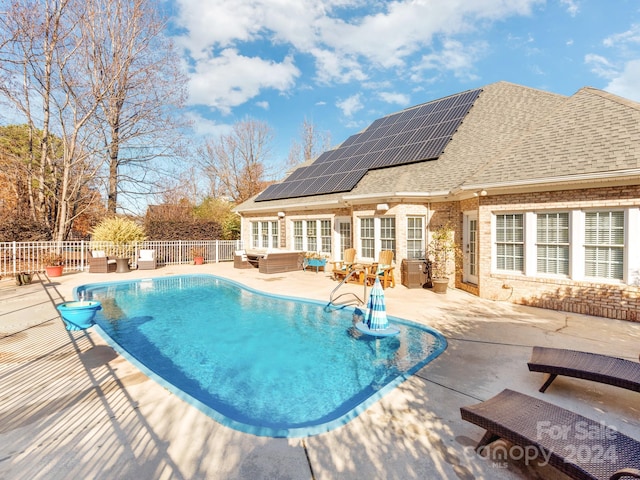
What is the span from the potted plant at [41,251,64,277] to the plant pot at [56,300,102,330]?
10.1 meters

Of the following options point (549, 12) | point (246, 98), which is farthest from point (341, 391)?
point (246, 98)

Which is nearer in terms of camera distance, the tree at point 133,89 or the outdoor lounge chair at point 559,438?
the outdoor lounge chair at point 559,438

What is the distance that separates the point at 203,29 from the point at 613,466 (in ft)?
63.6

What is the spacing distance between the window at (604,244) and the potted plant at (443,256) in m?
3.52

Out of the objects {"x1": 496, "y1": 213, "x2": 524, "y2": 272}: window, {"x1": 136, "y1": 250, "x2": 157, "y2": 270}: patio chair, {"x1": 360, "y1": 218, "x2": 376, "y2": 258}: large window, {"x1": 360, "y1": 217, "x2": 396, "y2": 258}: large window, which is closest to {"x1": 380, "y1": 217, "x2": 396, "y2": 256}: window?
{"x1": 360, "y1": 217, "x2": 396, "y2": 258}: large window

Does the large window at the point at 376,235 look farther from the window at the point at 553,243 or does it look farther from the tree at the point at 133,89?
the tree at the point at 133,89

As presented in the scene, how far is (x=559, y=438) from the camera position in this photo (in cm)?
244

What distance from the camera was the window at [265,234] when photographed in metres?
17.8

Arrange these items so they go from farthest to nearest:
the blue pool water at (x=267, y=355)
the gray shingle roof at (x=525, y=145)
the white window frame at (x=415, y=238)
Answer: the white window frame at (x=415, y=238) → the gray shingle roof at (x=525, y=145) → the blue pool water at (x=267, y=355)

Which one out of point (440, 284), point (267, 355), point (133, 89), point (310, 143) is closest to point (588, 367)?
point (267, 355)

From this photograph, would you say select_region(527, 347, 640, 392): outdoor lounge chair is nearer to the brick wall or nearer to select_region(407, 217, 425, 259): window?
the brick wall

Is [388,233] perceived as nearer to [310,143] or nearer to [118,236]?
[118,236]

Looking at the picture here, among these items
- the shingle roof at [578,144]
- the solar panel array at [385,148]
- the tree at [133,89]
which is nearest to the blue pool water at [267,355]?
the shingle roof at [578,144]

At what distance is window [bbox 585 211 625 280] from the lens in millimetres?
7035
